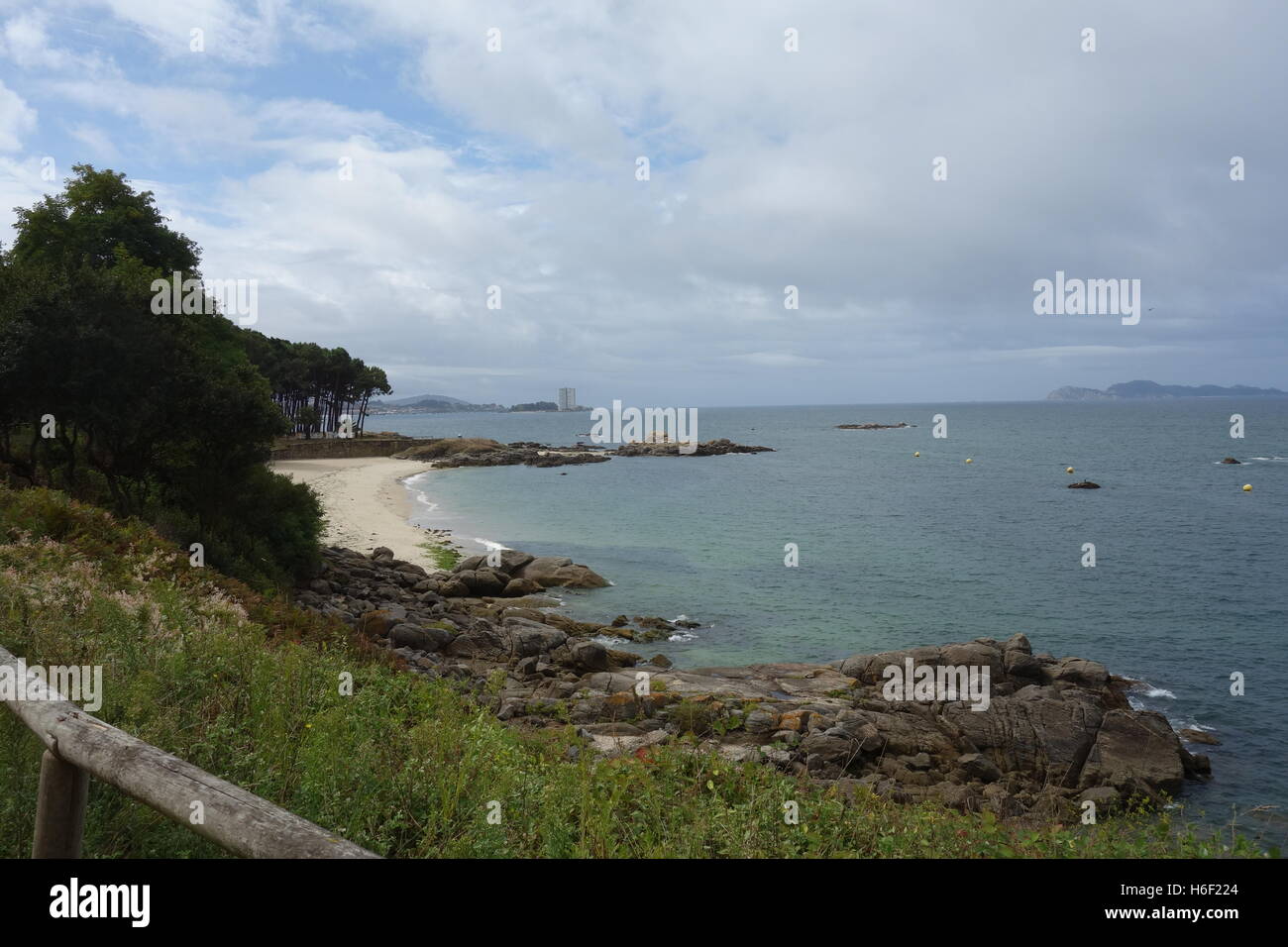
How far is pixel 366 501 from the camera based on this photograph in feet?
A: 171

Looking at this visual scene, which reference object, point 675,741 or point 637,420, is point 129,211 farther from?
point 675,741

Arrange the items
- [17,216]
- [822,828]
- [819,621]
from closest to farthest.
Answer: [822,828] < [819,621] < [17,216]

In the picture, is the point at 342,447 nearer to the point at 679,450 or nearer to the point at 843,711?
the point at 679,450

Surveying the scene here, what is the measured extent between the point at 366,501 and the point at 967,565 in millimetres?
37209

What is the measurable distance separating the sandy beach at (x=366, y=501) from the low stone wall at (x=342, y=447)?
122cm

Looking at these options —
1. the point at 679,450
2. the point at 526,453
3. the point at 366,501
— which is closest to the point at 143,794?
the point at 366,501

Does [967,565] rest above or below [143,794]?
below

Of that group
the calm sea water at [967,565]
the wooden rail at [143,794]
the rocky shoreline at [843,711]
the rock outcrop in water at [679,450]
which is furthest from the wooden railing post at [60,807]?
the rock outcrop in water at [679,450]

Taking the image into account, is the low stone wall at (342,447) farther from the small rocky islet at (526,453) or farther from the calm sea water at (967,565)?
the calm sea water at (967,565)

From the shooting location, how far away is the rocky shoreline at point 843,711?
13703 millimetres

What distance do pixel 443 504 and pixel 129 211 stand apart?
30.7 metres
